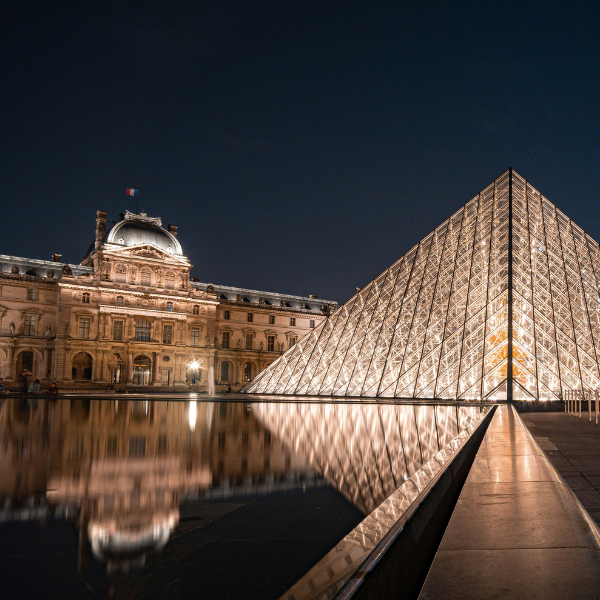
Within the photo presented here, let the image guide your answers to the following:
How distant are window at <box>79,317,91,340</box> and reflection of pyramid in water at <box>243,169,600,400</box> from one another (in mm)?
25009

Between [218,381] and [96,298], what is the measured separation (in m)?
15.9

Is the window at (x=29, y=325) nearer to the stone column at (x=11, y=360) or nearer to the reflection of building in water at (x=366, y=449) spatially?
the stone column at (x=11, y=360)

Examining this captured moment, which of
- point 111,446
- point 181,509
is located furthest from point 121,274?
point 181,509

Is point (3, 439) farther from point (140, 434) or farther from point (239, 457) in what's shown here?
point (239, 457)

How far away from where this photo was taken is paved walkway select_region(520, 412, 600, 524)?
149 inches

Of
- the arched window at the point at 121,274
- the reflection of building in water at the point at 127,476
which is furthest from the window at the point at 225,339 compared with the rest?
the reflection of building in water at the point at 127,476

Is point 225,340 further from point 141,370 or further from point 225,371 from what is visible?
point 141,370

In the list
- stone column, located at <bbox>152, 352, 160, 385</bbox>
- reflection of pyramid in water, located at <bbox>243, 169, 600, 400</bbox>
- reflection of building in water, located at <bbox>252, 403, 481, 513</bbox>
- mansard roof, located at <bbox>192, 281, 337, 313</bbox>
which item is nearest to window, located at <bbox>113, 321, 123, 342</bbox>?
stone column, located at <bbox>152, 352, 160, 385</bbox>

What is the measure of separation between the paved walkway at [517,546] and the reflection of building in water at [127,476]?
1555 mm

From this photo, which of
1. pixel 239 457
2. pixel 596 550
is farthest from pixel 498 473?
pixel 239 457

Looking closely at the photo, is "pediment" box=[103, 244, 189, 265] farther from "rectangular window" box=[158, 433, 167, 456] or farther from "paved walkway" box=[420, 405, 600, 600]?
"paved walkway" box=[420, 405, 600, 600]

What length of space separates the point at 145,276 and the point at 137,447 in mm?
45734

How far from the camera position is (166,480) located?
4.70 metres

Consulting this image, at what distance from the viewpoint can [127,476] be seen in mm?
4840
